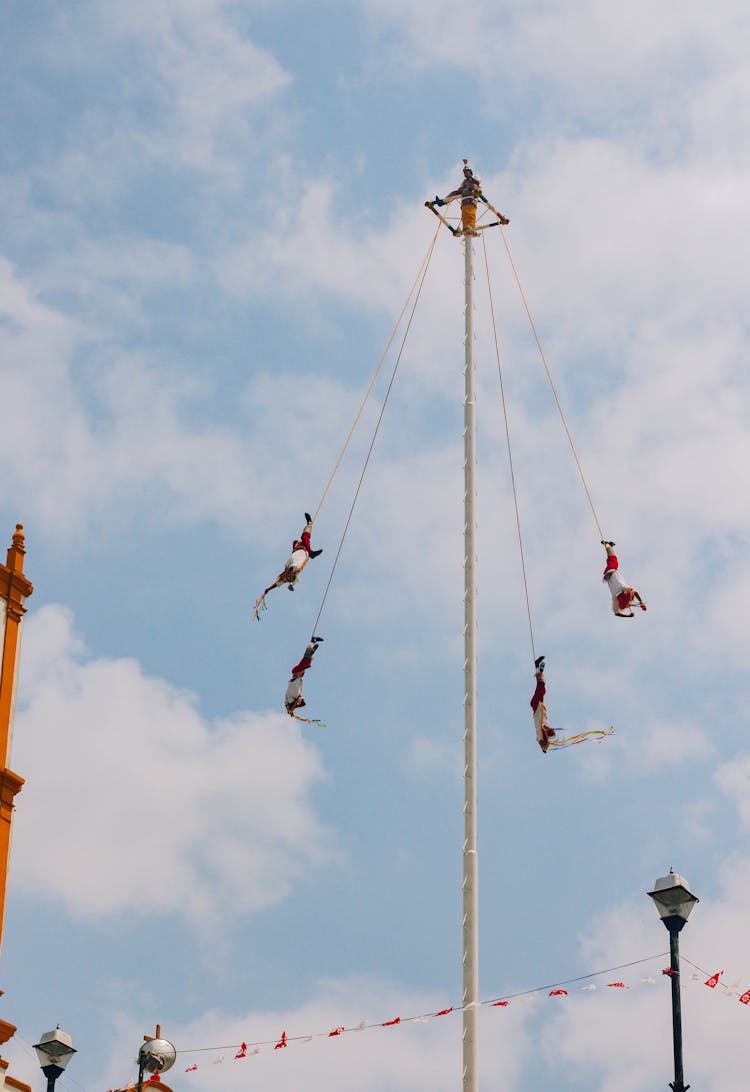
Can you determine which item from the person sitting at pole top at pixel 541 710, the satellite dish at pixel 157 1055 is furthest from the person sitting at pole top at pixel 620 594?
the satellite dish at pixel 157 1055

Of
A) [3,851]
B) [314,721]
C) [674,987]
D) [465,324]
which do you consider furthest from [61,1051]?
[465,324]

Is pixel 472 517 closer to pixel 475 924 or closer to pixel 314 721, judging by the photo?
pixel 314 721

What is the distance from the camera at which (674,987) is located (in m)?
19.8

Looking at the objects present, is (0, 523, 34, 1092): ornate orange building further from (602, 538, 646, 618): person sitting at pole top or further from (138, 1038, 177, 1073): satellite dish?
(602, 538, 646, 618): person sitting at pole top

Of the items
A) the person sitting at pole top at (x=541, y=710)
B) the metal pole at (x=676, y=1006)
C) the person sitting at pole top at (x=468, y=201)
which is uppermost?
the person sitting at pole top at (x=468, y=201)

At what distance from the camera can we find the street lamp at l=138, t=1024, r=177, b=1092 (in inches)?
1008

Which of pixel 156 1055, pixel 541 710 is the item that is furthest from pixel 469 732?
pixel 156 1055

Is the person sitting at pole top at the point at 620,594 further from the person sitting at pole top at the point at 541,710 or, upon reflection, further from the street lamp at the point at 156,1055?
the street lamp at the point at 156,1055

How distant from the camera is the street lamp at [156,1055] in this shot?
25594 millimetres

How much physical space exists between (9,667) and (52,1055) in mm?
7164

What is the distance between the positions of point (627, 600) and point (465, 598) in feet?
8.71

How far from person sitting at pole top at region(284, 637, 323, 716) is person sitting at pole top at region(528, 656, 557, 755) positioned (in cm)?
351

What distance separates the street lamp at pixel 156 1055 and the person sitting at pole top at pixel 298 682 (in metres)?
5.92

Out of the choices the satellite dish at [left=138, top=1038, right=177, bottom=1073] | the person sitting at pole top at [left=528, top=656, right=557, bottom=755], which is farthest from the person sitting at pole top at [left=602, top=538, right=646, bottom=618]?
the satellite dish at [left=138, top=1038, right=177, bottom=1073]
